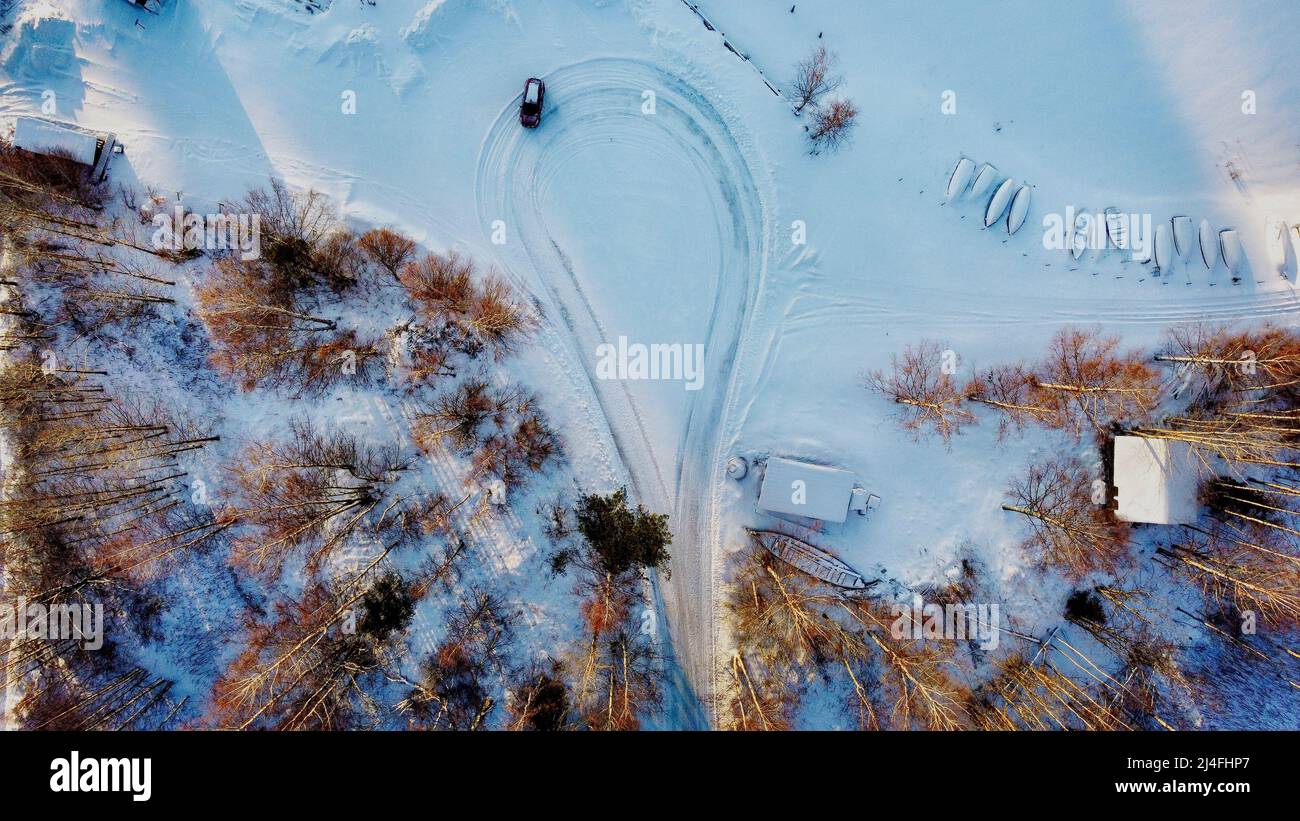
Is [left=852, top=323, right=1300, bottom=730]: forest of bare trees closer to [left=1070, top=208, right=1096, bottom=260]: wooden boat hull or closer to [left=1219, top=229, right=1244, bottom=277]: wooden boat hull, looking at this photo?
[left=1219, top=229, right=1244, bottom=277]: wooden boat hull

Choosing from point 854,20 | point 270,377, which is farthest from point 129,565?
point 854,20

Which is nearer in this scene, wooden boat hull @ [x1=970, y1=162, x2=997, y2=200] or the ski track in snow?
wooden boat hull @ [x1=970, y1=162, x2=997, y2=200]

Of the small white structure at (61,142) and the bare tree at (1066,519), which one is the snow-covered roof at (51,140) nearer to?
the small white structure at (61,142)

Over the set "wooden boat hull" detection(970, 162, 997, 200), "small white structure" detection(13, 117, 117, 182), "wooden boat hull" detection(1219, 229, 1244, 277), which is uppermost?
"small white structure" detection(13, 117, 117, 182)

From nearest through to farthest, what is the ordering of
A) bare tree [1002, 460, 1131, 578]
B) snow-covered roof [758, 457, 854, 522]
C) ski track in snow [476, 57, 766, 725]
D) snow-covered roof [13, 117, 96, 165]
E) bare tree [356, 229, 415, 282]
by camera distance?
1. snow-covered roof [758, 457, 854, 522]
2. snow-covered roof [13, 117, 96, 165]
3. bare tree [1002, 460, 1131, 578]
4. bare tree [356, 229, 415, 282]
5. ski track in snow [476, 57, 766, 725]

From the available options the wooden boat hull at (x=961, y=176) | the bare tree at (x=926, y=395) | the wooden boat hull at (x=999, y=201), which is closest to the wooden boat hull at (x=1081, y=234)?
the wooden boat hull at (x=999, y=201)

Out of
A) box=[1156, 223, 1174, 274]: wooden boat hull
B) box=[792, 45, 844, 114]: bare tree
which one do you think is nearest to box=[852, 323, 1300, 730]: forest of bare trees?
box=[1156, 223, 1174, 274]: wooden boat hull
